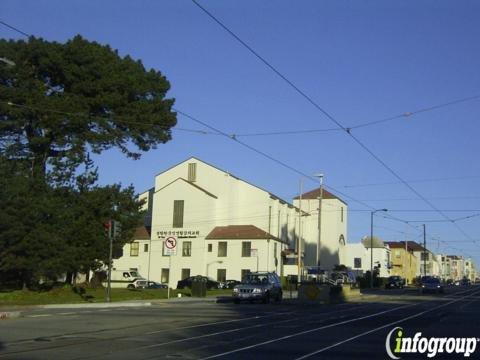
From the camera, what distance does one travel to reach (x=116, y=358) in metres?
12.9

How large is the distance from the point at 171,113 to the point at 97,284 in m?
13.9

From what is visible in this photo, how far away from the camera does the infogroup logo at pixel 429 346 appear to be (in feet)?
47.1

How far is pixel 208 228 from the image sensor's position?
272 feet

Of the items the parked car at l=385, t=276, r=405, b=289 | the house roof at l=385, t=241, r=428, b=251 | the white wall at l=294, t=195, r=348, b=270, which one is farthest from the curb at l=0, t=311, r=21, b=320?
the house roof at l=385, t=241, r=428, b=251

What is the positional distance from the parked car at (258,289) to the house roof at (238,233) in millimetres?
39976

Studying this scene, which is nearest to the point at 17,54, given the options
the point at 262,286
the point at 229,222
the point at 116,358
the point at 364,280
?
the point at 262,286

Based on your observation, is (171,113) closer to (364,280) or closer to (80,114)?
(80,114)

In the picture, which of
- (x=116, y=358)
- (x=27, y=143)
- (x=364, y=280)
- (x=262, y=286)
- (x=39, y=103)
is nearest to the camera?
(x=116, y=358)

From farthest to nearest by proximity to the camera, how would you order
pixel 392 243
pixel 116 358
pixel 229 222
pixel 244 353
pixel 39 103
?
pixel 392 243 < pixel 229 222 < pixel 39 103 < pixel 244 353 < pixel 116 358

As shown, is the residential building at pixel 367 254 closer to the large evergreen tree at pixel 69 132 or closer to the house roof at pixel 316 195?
the house roof at pixel 316 195

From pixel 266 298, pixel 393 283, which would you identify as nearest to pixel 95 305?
pixel 266 298

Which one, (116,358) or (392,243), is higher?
(392,243)

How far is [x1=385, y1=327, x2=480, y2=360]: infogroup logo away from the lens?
565 inches

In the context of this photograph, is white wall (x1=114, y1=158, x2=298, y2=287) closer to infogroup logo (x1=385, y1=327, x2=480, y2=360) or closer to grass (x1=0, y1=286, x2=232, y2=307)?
grass (x1=0, y1=286, x2=232, y2=307)
